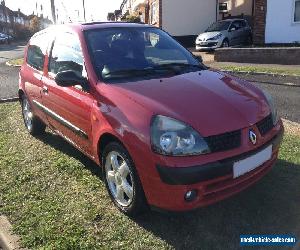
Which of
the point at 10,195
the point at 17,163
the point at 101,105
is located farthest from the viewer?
the point at 17,163

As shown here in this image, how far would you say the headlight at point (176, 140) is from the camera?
3.16 meters

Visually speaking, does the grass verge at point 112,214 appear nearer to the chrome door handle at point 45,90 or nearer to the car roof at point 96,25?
the chrome door handle at point 45,90

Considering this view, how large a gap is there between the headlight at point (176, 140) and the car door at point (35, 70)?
8.69ft

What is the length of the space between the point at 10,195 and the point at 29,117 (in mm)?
2302

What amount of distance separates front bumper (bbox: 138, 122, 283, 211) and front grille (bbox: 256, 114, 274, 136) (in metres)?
0.19

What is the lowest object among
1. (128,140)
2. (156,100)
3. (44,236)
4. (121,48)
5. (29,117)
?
(44,236)

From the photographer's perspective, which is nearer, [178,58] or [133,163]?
[133,163]

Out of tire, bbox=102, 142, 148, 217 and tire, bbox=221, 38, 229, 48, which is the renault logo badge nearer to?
tire, bbox=102, 142, 148, 217

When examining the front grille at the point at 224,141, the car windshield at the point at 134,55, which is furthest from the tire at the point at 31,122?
the front grille at the point at 224,141

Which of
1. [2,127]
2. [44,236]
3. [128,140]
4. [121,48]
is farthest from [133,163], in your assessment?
[2,127]

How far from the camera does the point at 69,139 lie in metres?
4.79

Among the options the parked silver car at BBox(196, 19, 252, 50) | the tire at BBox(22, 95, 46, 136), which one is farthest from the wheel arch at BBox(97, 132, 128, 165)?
the parked silver car at BBox(196, 19, 252, 50)

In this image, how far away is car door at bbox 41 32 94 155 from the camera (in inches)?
164

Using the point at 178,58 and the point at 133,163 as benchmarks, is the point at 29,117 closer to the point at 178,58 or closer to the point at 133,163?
the point at 178,58
